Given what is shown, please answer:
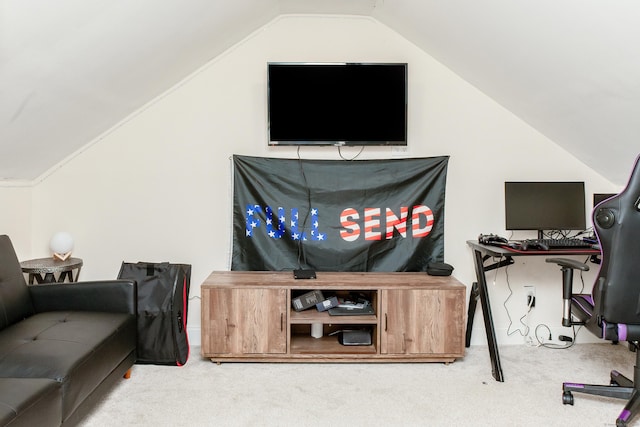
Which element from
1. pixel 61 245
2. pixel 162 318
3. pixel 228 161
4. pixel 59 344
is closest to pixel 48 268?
pixel 61 245

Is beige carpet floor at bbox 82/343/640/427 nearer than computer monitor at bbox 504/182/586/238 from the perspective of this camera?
Yes

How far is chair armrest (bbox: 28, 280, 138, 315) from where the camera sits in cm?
252

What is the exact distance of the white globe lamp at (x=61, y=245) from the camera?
2.98 meters

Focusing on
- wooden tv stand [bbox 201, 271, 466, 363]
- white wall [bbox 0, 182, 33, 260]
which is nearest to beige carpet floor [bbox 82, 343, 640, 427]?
wooden tv stand [bbox 201, 271, 466, 363]

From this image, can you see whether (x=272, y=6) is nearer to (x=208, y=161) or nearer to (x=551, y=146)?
(x=208, y=161)

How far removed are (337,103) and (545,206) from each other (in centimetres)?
169

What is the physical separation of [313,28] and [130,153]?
1700mm

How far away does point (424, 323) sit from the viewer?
9.39ft

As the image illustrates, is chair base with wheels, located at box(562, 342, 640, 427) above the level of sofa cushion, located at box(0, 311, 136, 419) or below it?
below

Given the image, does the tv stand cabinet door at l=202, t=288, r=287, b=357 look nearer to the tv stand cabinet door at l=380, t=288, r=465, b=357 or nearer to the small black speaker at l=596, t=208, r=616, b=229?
the tv stand cabinet door at l=380, t=288, r=465, b=357

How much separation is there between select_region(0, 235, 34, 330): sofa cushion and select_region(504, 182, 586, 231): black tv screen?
3150mm

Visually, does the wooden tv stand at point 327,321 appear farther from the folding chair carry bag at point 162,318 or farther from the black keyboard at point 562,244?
the black keyboard at point 562,244

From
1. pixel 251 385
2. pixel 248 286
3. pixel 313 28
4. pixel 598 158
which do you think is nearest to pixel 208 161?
pixel 248 286

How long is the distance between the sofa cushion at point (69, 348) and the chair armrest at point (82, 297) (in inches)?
3.4
